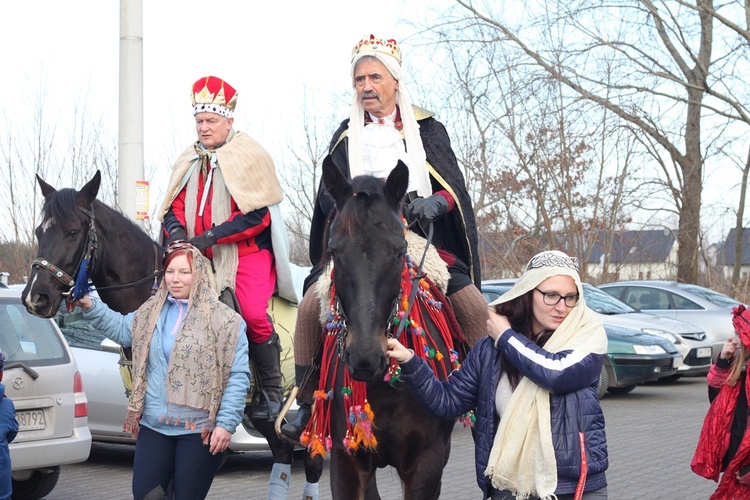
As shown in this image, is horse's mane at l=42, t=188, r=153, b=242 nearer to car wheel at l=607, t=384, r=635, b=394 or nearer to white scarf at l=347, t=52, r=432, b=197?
white scarf at l=347, t=52, r=432, b=197

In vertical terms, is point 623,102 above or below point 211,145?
above

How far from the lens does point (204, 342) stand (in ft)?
16.6

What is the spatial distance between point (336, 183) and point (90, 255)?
2164 mm

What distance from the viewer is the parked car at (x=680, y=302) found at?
59.8 ft

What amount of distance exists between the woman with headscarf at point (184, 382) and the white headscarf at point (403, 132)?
103 cm

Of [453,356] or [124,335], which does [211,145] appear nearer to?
[124,335]

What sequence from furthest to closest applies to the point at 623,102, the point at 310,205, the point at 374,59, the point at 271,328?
1. the point at 310,205
2. the point at 623,102
3. the point at 271,328
4. the point at 374,59

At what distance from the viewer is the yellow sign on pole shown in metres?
11.0

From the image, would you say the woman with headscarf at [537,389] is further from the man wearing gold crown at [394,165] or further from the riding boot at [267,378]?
the riding boot at [267,378]

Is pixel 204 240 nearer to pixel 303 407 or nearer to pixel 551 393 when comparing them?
pixel 303 407

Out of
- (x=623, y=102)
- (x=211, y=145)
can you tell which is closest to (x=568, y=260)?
(x=211, y=145)

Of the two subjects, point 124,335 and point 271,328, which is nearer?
point 124,335

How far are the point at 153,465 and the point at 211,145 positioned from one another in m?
2.30

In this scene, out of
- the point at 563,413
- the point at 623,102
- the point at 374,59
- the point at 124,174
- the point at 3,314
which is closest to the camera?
the point at 563,413
